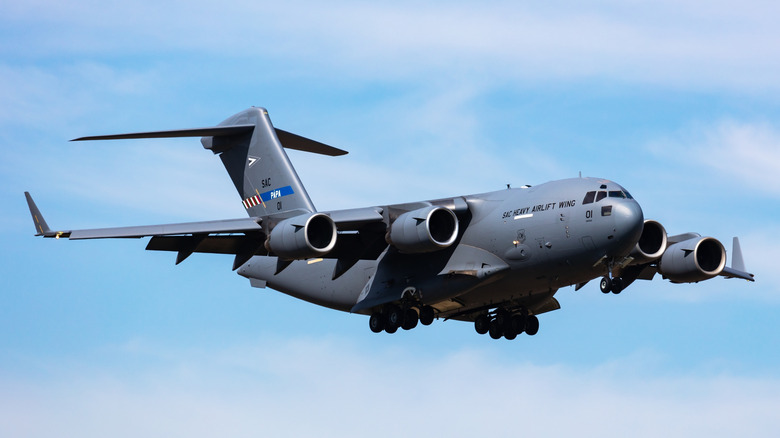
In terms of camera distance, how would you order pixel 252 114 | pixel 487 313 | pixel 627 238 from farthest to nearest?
pixel 252 114 < pixel 487 313 < pixel 627 238

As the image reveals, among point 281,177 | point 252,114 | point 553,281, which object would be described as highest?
point 252,114

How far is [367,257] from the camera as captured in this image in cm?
2309

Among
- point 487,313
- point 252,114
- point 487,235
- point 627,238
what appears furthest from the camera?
point 252,114

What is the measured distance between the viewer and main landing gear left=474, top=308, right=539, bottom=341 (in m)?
23.7

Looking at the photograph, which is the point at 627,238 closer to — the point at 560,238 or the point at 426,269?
the point at 560,238

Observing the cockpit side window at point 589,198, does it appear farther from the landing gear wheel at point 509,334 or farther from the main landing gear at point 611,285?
the landing gear wheel at point 509,334

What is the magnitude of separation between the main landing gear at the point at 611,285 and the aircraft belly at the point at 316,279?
457cm

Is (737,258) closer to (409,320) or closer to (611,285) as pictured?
(611,285)

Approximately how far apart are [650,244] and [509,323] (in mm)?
3102

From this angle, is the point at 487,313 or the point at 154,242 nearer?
the point at 154,242

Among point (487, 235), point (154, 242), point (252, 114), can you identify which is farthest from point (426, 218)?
point (252, 114)

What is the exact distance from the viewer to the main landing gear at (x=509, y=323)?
23688 millimetres

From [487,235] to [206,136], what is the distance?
7.79 meters

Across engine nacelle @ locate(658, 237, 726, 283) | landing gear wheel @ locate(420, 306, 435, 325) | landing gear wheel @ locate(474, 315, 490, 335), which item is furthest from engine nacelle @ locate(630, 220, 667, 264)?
landing gear wheel @ locate(420, 306, 435, 325)
